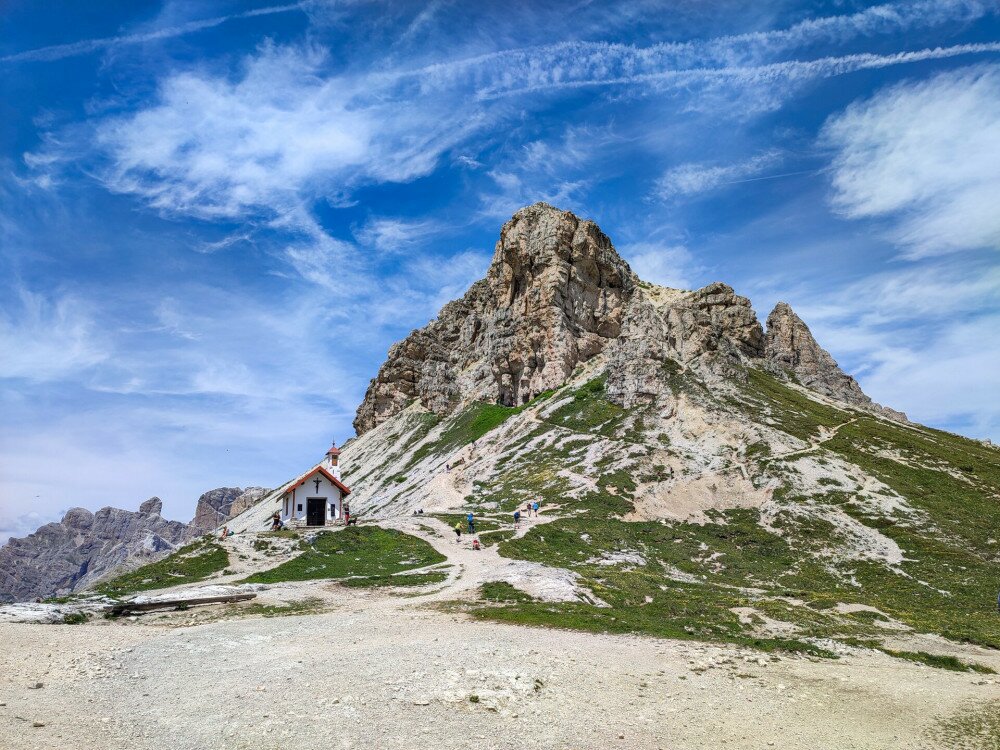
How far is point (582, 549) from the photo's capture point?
43969mm

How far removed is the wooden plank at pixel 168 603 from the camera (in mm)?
25781

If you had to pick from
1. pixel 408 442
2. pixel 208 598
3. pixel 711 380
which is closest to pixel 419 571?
pixel 208 598

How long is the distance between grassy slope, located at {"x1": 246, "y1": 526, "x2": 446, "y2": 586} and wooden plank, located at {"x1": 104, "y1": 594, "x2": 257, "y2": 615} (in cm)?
553

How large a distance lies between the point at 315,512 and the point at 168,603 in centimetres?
3219

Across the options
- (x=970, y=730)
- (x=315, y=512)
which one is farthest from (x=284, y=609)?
(x=315, y=512)

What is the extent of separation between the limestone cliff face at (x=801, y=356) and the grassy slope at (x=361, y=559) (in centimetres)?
11192

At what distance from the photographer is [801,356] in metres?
142

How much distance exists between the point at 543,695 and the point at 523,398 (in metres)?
97.5

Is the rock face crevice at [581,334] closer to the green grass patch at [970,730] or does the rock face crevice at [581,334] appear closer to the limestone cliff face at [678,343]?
the limestone cliff face at [678,343]

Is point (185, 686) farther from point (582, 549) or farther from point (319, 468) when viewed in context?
point (319, 468)

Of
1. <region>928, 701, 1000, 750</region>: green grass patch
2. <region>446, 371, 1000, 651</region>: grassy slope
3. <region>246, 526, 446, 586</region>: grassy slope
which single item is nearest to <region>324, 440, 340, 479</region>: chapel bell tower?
<region>446, 371, 1000, 651</region>: grassy slope

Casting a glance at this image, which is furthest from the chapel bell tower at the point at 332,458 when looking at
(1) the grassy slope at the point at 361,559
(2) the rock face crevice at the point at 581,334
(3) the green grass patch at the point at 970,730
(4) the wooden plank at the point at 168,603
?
(3) the green grass patch at the point at 970,730

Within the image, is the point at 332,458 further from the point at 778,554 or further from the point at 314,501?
A: the point at 778,554

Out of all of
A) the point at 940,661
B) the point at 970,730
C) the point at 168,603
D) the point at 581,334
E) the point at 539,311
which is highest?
the point at 539,311
